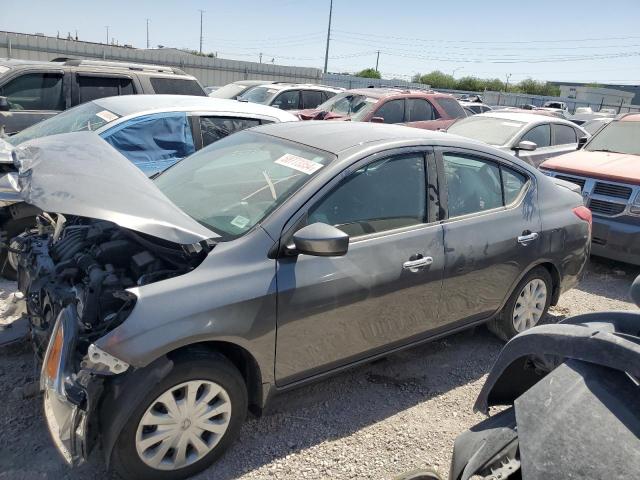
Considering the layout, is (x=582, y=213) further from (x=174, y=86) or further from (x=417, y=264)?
(x=174, y=86)

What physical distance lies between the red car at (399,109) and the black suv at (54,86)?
415cm

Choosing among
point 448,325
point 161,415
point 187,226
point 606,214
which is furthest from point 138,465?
point 606,214

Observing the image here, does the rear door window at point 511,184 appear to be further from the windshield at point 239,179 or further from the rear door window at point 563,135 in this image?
the rear door window at point 563,135

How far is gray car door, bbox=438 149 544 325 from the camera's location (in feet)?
11.0

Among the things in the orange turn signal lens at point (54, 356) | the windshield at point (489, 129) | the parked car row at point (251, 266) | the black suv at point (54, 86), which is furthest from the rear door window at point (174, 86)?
A: the orange turn signal lens at point (54, 356)

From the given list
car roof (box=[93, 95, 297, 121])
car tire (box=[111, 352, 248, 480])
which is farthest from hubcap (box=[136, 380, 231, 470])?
car roof (box=[93, 95, 297, 121])

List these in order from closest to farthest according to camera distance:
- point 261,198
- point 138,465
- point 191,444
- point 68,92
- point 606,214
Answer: point 138,465
point 191,444
point 261,198
point 606,214
point 68,92

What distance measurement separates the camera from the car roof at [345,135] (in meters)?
3.11

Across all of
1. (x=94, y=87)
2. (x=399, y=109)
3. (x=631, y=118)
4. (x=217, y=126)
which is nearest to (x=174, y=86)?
(x=94, y=87)

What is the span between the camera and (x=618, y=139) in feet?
23.2

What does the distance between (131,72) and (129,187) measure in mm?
5953

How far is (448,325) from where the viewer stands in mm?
3502

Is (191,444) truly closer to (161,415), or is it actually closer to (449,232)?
(161,415)

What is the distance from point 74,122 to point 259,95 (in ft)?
28.0
